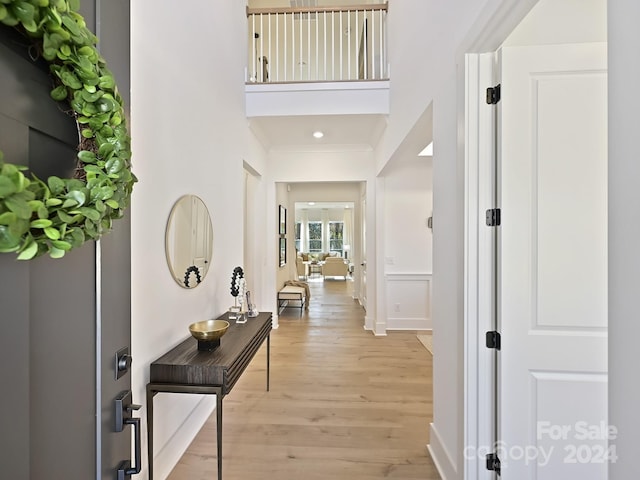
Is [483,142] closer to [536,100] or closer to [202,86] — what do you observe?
[536,100]

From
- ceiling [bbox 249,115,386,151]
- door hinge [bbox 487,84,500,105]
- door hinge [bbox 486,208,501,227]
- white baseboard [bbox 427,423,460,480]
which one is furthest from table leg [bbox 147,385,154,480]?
ceiling [bbox 249,115,386,151]

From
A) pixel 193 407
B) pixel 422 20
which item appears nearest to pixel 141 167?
pixel 193 407

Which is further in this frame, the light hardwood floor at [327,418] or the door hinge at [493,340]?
the light hardwood floor at [327,418]

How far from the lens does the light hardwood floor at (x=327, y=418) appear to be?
1.95m

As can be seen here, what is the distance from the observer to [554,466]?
4.45 feet

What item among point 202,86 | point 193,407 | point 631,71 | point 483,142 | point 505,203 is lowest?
→ point 193,407

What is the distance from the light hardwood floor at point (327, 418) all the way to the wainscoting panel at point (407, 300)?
579mm

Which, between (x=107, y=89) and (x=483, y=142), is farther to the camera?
(x=483, y=142)

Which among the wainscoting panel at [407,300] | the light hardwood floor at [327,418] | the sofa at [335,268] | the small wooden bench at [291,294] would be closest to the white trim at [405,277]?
the wainscoting panel at [407,300]

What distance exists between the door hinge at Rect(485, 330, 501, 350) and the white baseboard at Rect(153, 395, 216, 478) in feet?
6.34

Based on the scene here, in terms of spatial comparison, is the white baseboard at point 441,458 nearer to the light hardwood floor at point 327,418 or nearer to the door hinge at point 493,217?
the light hardwood floor at point 327,418

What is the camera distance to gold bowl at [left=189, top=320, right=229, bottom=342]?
1.86 m

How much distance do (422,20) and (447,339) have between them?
225cm

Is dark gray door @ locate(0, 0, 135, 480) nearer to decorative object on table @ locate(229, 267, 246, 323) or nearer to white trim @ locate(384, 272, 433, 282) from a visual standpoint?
decorative object on table @ locate(229, 267, 246, 323)
